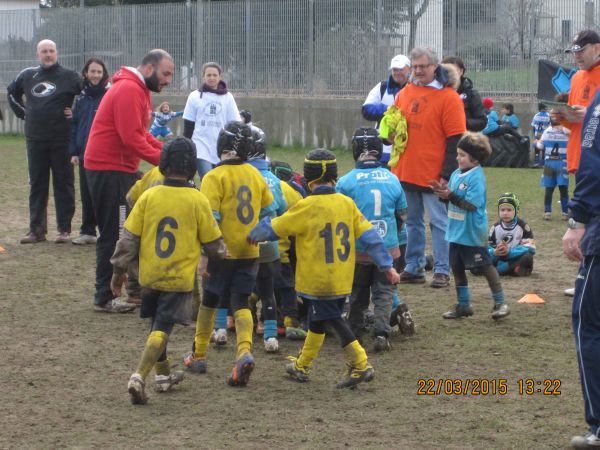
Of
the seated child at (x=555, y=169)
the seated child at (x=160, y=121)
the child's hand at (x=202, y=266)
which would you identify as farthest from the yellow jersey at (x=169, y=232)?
the seated child at (x=160, y=121)

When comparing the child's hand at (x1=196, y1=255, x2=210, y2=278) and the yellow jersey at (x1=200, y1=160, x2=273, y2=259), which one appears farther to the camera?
the yellow jersey at (x1=200, y1=160, x2=273, y2=259)

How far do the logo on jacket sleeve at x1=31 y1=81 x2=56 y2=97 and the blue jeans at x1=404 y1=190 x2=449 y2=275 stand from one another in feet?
16.6

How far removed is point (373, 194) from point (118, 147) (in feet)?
8.10

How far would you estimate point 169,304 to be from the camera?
687 centimetres

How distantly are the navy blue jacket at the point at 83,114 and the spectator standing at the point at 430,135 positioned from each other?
12.5 feet

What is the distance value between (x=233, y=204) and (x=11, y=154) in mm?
19579

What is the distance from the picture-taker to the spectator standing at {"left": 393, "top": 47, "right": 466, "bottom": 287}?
10.1 m

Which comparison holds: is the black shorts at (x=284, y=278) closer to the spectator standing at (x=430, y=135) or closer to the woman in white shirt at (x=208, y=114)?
the spectator standing at (x=430, y=135)

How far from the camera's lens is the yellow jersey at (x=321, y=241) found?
7.06 metres

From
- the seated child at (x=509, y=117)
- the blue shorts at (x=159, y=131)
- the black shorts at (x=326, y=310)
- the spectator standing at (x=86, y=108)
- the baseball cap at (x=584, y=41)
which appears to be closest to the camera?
the black shorts at (x=326, y=310)

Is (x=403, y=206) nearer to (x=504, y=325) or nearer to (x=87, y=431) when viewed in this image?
(x=504, y=325)
